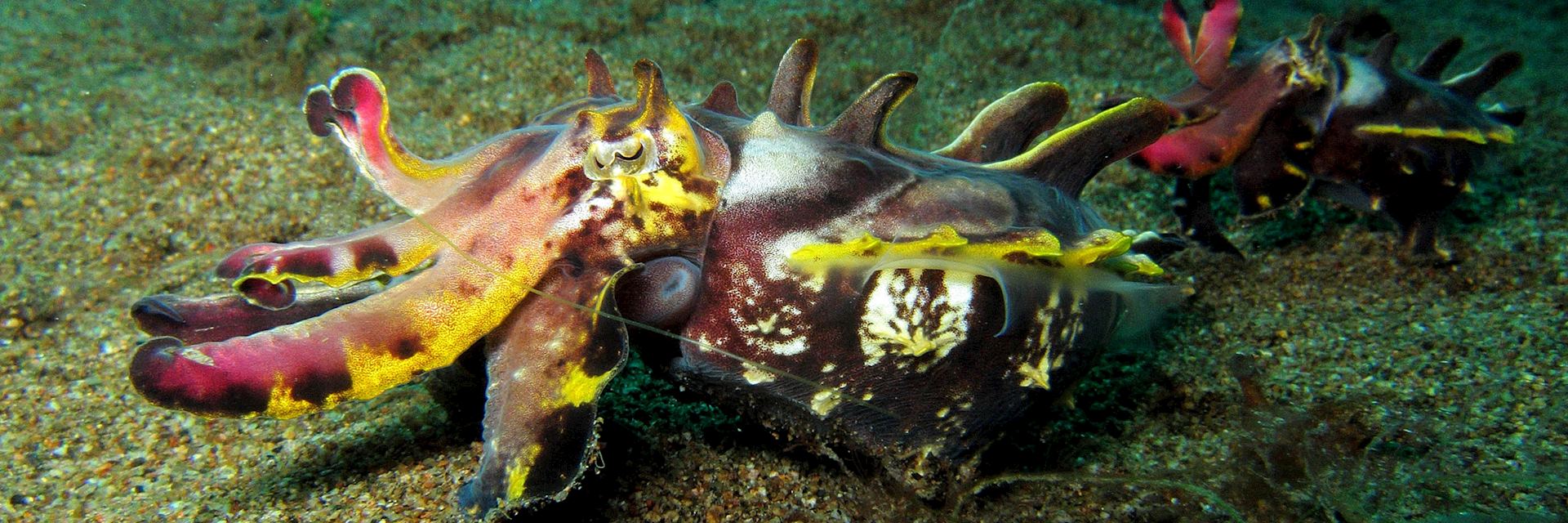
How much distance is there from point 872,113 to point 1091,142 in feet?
2.09

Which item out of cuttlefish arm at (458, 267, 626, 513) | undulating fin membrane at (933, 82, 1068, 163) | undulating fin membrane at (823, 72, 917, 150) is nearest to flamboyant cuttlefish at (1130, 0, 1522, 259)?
undulating fin membrane at (933, 82, 1068, 163)

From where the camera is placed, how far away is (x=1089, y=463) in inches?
102

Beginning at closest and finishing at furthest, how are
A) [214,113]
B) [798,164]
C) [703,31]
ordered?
1. [798,164]
2. [214,113]
3. [703,31]

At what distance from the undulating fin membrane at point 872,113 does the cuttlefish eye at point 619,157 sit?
492 mm

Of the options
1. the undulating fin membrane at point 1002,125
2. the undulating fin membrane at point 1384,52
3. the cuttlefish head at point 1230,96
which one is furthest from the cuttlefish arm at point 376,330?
the undulating fin membrane at point 1384,52

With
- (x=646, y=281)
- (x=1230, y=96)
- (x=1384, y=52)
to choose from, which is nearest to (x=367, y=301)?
(x=646, y=281)

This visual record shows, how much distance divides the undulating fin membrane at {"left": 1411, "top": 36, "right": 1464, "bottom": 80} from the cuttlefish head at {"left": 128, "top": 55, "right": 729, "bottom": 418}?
317cm

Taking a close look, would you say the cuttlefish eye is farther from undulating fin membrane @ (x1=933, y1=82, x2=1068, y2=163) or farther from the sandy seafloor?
the sandy seafloor

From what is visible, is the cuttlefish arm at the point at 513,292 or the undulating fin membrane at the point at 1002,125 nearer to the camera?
the cuttlefish arm at the point at 513,292

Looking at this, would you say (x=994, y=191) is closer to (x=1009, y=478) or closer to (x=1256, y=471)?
(x=1009, y=478)

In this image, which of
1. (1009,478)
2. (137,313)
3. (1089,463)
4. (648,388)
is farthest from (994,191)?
(137,313)

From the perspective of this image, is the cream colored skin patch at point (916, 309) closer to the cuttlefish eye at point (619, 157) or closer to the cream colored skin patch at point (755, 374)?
the cream colored skin patch at point (755, 374)

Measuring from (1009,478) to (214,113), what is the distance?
447 centimetres

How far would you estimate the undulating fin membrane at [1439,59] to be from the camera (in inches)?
124
